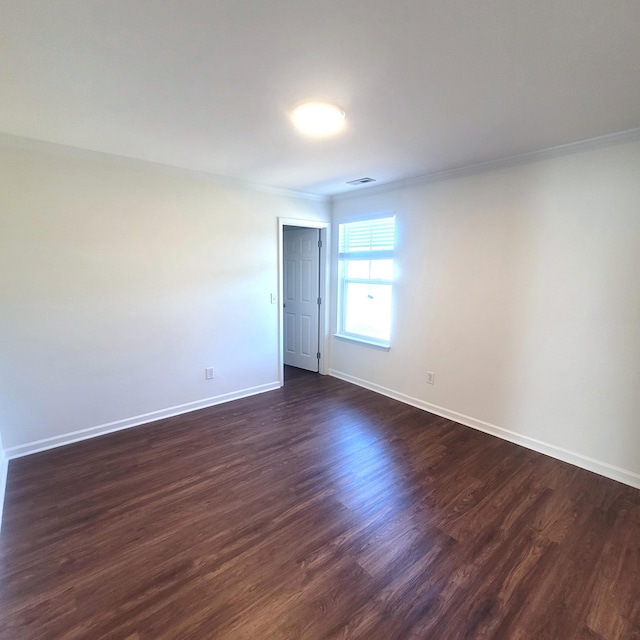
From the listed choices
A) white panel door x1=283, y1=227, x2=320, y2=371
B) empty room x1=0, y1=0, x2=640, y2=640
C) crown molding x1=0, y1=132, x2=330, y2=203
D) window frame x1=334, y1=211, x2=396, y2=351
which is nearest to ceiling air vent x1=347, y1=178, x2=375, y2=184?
empty room x1=0, y1=0, x2=640, y2=640

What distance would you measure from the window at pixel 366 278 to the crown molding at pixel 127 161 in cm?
87

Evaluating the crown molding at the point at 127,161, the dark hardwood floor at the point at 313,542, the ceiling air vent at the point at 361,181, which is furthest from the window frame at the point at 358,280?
the dark hardwood floor at the point at 313,542

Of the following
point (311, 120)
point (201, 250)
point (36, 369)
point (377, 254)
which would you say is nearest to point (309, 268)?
point (377, 254)

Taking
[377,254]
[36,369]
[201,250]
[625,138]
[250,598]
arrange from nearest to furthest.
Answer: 1. [250,598]
2. [625,138]
3. [36,369]
4. [201,250]
5. [377,254]

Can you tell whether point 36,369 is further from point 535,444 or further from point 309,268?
point 535,444

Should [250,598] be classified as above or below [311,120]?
below

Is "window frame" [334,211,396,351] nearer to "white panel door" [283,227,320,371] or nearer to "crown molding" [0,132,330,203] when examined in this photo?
"white panel door" [283,227,320,371]

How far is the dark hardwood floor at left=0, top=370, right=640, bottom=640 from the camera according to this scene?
4.94 ft

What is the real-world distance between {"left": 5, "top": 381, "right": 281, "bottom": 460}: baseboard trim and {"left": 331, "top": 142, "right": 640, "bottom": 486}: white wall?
80.2 inches

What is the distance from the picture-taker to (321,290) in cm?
480

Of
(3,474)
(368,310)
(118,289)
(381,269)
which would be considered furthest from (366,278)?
(3,474)

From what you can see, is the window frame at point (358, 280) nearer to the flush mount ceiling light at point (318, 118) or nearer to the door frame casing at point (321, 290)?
the door frame casing at point (321, 290)

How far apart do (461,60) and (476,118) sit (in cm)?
68

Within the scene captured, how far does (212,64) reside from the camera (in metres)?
1.55
